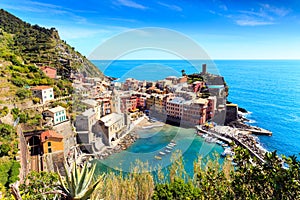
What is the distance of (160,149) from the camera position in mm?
11195

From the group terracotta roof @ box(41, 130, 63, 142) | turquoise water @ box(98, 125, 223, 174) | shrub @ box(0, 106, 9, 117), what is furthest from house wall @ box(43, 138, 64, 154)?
turquoise water @ box(98, 125, 223, 174)

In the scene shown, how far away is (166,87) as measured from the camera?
15047mm

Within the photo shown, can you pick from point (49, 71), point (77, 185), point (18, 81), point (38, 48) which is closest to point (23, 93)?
point (18, 81)

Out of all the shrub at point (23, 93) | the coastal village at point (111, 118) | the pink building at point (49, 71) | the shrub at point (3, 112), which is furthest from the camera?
the pink building at point (49, 71)

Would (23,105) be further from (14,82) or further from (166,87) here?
(166,87)

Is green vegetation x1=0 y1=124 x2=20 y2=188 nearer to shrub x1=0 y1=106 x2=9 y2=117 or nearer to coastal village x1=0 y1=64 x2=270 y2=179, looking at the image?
coastal village x1=0 y1=64 x2=270 y2=179

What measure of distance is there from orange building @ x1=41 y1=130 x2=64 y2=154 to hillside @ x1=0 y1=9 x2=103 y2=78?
825cm

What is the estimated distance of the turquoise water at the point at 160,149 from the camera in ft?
31.5

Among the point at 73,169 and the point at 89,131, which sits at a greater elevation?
the point at 73,169

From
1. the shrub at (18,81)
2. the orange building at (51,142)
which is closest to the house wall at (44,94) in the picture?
the shrub at (18,81)

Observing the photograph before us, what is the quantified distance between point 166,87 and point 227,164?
9370 mm

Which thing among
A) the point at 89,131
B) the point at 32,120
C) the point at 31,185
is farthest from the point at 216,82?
the point at 31,185

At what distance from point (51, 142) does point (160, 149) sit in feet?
17.6

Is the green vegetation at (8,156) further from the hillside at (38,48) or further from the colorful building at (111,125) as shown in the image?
the hillside at (38,48)
